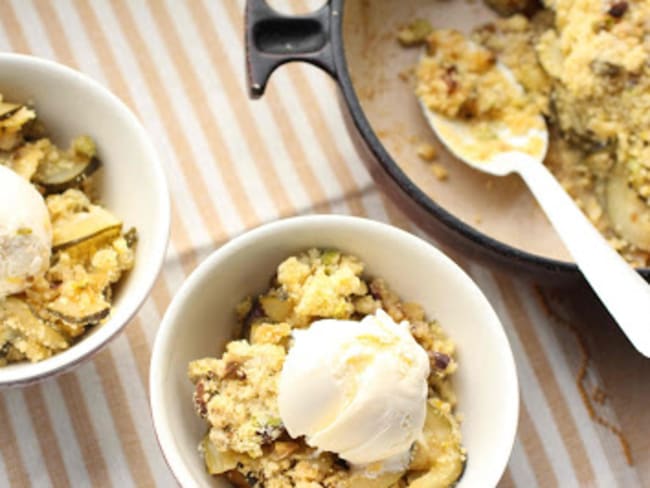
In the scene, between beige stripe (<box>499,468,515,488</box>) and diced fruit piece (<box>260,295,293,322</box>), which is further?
beige stripe (<box>499,468,515,488</box>)

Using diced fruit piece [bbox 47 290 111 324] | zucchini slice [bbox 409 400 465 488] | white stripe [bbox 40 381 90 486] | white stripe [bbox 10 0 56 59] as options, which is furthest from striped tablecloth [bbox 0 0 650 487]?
zucchini slice [bbox 409 400 465 488]

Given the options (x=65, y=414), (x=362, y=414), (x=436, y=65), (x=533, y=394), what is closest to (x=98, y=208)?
(x=65, y=414)

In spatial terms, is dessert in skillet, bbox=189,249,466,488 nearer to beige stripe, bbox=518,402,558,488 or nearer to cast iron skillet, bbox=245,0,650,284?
cast iron skillet, bbox=245,0,650,284

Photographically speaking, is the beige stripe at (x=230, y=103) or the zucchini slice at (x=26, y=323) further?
the beige stripe at (x=230, y=103)

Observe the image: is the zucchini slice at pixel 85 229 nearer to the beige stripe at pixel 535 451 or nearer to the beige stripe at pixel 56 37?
the beige stripe at pixel 56 37

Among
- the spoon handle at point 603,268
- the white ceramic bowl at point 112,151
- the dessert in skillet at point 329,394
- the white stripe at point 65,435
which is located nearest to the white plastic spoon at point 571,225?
Result: the spoon handle at point 603,268

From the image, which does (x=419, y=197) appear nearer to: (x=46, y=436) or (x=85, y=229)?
(x=85, y=229)
